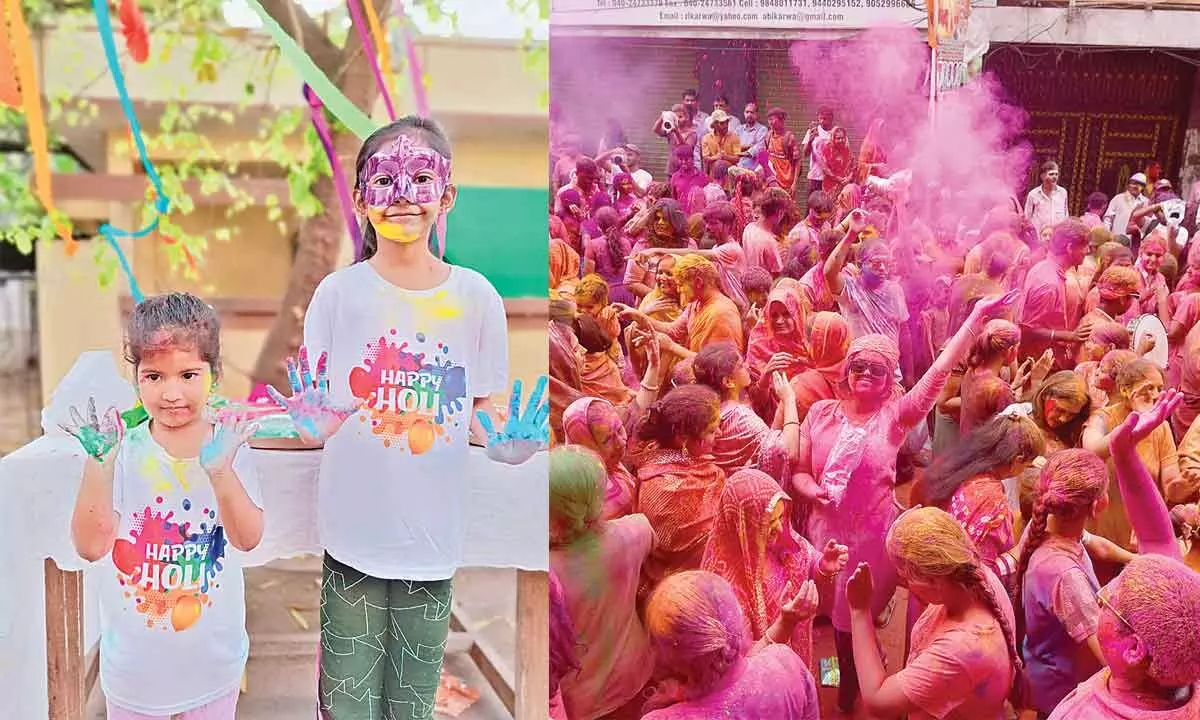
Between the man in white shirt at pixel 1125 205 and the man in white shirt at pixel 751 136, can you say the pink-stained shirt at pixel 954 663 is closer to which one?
the man in white shirt at pixel 1125 205

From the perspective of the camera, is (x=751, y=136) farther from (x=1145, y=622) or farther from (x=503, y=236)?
(x=1145, y=622)

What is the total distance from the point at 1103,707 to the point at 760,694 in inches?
30.7

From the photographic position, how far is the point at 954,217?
224 cm

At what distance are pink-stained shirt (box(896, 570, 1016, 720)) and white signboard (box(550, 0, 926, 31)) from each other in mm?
1267

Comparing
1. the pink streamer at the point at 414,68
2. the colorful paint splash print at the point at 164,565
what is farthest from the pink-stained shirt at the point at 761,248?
the colorful paint splash print at the point at 164,565

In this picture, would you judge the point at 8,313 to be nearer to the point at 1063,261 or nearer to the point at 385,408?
the point at 385,408

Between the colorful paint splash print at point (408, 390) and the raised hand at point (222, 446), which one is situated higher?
the colorful paint splash print at point (408, 390)

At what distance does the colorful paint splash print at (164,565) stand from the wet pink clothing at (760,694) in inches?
40.1

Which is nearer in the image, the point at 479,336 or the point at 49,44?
the point at 479,336

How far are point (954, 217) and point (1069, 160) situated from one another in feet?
0.95

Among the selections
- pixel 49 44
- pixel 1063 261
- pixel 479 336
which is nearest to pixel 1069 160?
pixel 1063 261

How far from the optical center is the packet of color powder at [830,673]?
232cm

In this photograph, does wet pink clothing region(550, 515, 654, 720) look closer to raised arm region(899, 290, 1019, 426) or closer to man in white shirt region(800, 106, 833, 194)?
raised arm region(899, 290, 1019, 426)

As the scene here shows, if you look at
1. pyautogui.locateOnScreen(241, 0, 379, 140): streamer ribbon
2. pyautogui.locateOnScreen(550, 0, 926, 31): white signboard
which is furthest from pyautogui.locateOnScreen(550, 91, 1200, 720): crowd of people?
pyautogui.locateOnScreen(241, 0, 379, 140): streamer ribbon
